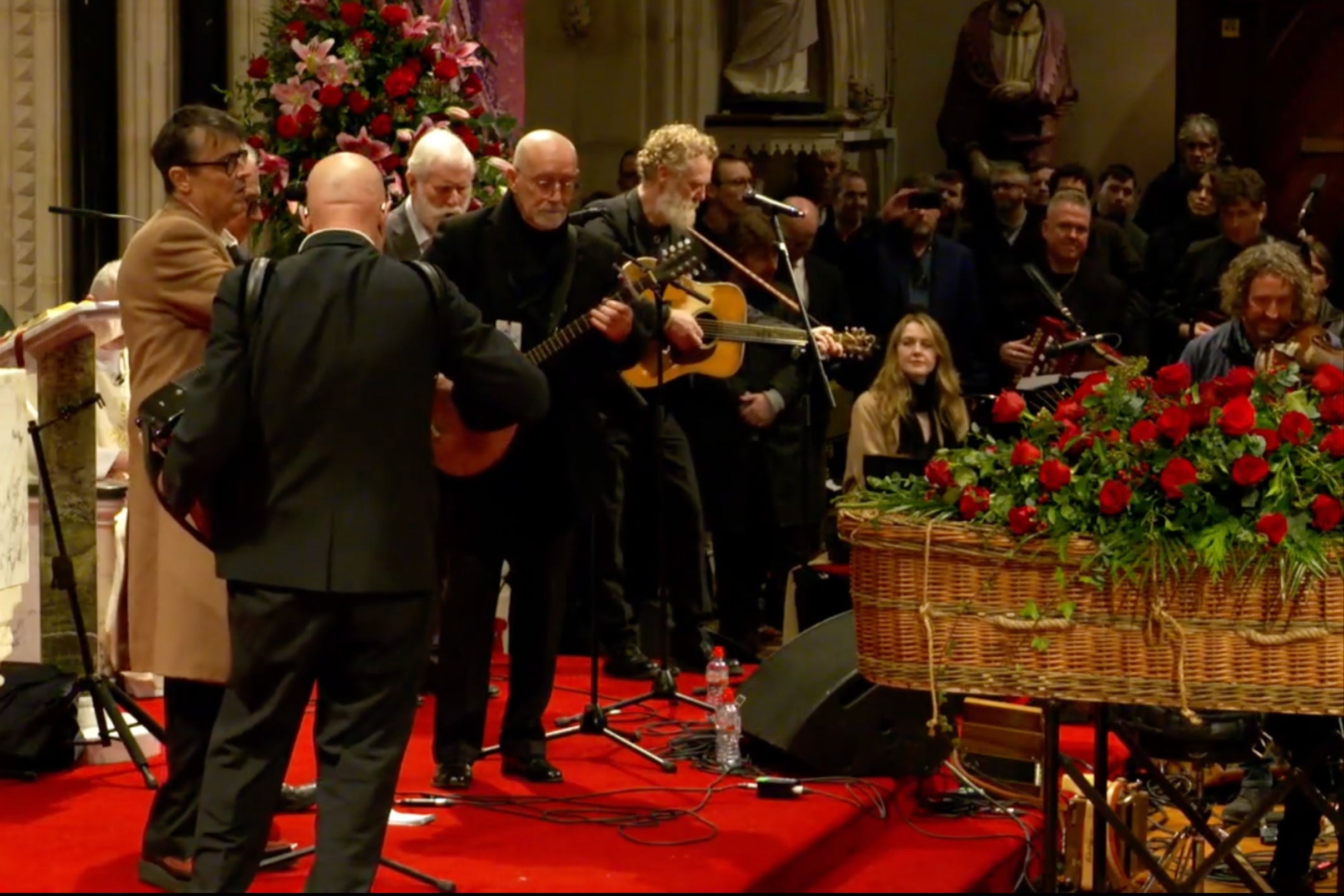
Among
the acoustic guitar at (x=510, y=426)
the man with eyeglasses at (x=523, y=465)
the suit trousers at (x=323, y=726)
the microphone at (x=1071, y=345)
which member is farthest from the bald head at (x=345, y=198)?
the microphone at (x=1071, y=345)

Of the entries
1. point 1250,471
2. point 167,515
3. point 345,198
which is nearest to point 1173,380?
point 1250,471

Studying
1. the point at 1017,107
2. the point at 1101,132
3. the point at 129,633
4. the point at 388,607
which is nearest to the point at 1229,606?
the point at 388,607

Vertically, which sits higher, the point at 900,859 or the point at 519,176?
the point at 519,176

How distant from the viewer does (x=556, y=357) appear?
5.52 metres

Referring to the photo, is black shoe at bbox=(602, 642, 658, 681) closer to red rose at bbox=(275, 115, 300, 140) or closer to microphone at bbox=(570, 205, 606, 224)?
microphone at bbox=(570, 205, 606, 224)

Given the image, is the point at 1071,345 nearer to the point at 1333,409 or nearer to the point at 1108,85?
the point at 1333,409

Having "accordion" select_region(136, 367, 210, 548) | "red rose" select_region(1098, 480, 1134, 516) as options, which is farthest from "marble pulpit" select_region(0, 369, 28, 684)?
"red rose" select_region(1098, 480, 1134, 516)

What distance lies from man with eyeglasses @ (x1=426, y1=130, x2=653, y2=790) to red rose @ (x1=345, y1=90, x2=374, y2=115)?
1.58 m

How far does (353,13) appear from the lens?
279 inches

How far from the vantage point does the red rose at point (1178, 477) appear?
14.6 feet

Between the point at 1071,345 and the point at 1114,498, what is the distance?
3.09 meters

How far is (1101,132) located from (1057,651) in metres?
9.52

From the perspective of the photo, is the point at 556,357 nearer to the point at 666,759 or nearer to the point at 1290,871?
the point at 666,759

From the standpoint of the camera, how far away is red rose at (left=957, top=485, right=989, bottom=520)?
4.63 metres
